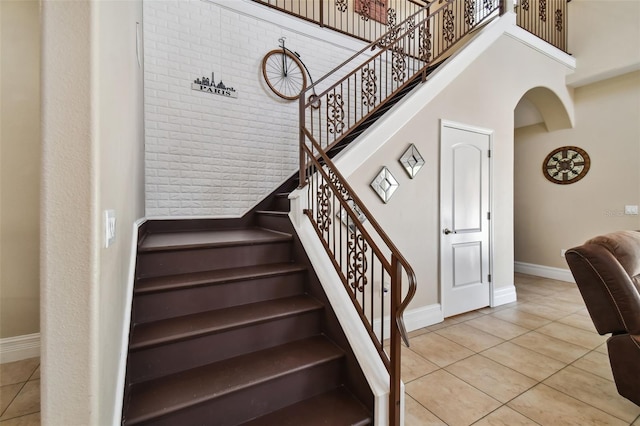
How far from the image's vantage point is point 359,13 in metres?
4.57

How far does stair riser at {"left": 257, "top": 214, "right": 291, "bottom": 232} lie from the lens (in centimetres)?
264

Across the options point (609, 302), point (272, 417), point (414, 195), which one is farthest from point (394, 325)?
point (414, 195)

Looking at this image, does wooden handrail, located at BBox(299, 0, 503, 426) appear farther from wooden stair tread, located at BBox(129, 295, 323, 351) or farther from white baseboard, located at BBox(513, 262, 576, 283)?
white baseboard, located at BBox(513, 262, 576, 283)

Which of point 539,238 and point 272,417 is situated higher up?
point 539,238

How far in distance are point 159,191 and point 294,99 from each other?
2.04 m

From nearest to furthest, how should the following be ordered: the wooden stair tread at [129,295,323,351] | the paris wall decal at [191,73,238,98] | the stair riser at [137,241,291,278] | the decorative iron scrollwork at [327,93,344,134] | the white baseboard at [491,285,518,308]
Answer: the wooden stair tread at [129,295,323,351]
the stair riser at [137,241,291,278]
the decorative iron scrollwork at [327,93,344,134]
the paris wall decal at [191,73,238,98]
the white baseboard at [491,285,518,308]

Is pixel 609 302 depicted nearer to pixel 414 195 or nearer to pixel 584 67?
pixel 414 195

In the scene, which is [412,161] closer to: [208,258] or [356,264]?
[356,264]

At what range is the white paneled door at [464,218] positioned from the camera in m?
3.26

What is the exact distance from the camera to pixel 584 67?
443 centimetres

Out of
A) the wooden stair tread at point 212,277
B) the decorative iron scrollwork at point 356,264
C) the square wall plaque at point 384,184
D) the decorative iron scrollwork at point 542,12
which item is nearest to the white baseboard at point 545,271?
the square wall plaque at point 384,184

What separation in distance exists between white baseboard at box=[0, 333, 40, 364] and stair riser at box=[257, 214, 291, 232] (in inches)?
84.9

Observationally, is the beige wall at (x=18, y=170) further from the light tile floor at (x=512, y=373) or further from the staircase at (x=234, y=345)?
the light tile floor at (x=512, y=373)

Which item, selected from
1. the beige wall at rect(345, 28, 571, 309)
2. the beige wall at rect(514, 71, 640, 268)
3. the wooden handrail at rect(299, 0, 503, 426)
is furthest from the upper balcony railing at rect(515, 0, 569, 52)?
the wooden handrail at rect(299, 0, 503, 426)
